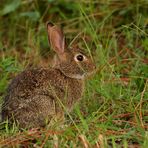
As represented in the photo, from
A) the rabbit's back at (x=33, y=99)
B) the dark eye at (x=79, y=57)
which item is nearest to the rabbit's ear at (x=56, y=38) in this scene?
the dark eye at (x=79, y=57)

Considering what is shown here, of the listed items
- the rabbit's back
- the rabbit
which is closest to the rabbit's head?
the rabbit

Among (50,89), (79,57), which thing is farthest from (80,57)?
(50,89)

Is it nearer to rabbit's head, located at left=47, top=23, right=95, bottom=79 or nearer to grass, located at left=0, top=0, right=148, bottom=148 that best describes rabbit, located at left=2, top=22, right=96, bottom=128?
rabbit's head, located at left=47, top=23, right=95, bottom=79

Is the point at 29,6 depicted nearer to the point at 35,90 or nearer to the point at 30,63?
the point at 30,63

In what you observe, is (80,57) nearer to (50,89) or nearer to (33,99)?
(50,89)

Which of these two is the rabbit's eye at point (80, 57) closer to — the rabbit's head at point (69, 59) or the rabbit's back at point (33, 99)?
the rabbit's head at point (69, 59)
